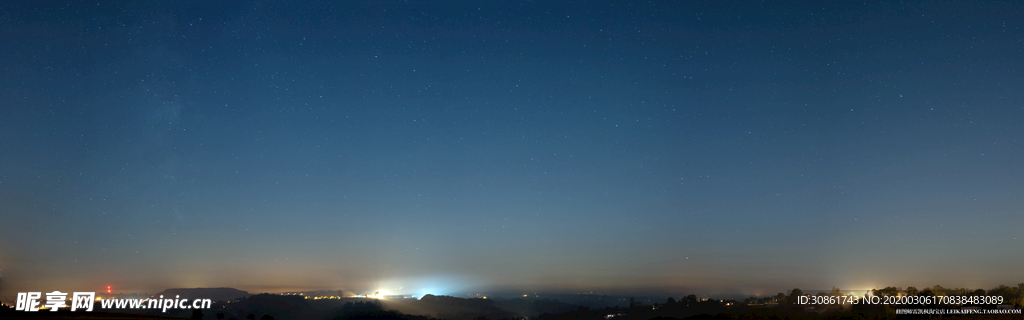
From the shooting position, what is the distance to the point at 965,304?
67875 mm

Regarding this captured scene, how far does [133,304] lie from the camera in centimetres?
5441

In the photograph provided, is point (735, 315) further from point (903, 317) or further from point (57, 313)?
point (57, 313)

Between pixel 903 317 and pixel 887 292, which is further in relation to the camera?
pixel 887 292

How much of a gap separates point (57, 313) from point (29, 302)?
9769 mm

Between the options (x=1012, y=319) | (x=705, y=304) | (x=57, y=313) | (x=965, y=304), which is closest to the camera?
(x=1012, y=319)

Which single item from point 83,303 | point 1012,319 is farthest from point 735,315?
point 83,303

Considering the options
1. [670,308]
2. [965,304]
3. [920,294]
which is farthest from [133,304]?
[670,308]

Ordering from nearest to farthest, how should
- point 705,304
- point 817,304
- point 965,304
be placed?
point 965,304
point 817,304
point 705,304

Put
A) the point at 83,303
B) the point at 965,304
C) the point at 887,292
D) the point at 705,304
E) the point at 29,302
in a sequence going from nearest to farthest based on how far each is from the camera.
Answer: the point at 29,302, the point at 83,303, the point at 965,304, the point at 887,292, the point at 705,304

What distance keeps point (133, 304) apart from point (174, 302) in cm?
621

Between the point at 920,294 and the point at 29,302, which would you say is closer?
the point at 29,302

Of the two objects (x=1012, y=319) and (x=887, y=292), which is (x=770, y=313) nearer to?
(x=887, y=292)

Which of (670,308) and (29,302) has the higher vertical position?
(29,302)

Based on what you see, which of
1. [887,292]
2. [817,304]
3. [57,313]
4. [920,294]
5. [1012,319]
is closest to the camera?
[1012,319]
